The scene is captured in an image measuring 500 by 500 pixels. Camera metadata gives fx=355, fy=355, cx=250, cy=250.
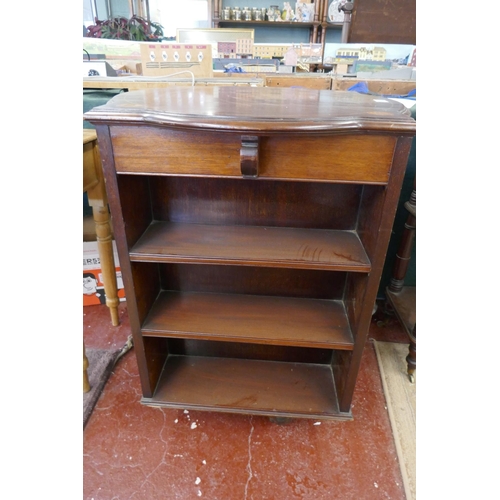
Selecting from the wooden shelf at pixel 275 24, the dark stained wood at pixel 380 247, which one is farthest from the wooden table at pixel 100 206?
the wooden shelf at pixel 275 24

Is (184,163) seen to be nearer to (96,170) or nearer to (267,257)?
(267,257)

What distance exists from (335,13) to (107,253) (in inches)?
184

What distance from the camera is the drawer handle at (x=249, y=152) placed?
0.74 meters

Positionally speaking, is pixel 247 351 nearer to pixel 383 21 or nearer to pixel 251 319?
pixel 251 319

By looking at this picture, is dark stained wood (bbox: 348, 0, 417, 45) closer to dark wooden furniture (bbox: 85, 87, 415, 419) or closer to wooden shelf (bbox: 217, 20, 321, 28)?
wooden shelf (bbox: 217, 20, 321, 28)

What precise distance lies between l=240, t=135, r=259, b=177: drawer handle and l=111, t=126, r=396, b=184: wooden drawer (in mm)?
21

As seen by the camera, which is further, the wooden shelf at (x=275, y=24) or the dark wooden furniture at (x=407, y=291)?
the wooden shelf at (x=275, y=24)

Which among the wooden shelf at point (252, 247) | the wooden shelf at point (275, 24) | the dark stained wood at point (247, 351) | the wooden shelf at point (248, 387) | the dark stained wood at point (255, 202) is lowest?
the wooden shelf at point (248, 387)

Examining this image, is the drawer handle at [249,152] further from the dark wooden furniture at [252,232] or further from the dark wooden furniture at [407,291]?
the dark wooden furniture at [407,291]

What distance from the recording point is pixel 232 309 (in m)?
1.14

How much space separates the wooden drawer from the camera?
0.76 metres

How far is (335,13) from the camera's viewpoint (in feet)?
14.9

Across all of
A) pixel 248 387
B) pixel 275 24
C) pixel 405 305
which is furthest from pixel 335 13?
pixel 248 387

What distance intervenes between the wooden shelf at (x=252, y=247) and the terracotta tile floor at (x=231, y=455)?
0.60 meters
